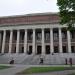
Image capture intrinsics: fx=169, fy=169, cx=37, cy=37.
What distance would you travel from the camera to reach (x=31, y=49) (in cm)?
6469

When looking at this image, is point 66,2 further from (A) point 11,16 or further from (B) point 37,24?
(A) point 11,16

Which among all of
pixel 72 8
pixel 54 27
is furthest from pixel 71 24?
pixel 54 27

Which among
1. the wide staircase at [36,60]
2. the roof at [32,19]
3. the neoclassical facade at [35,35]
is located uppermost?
the roof at [32,19]

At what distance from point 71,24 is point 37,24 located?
41750 mm

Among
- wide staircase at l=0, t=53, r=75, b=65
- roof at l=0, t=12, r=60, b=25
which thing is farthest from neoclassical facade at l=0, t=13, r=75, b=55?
wide staircase at l=0, t=53, r=75, b=65

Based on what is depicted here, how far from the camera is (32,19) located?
205ft

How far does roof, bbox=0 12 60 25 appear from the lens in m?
60.8

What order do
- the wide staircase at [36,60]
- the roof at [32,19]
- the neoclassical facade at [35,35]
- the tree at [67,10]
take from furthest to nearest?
1. the roof at [32,19]
2. the neoclassical facade at [35,35]
3. the wide staircase at [36,60]
4. the tree at [67,10]

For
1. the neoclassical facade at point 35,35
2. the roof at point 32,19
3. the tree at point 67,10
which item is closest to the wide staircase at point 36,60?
the neoclassical facade at point 35,35

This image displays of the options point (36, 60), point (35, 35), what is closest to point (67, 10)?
point (36, 60)

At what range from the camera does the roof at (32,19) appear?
6078 centimetres

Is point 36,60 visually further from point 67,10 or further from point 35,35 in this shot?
point 67,10

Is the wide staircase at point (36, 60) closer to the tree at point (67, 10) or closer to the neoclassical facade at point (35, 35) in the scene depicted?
the neoclassical facade at point (35, 35)

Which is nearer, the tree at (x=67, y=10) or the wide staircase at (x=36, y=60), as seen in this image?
the tree at (x=67, y=10)
